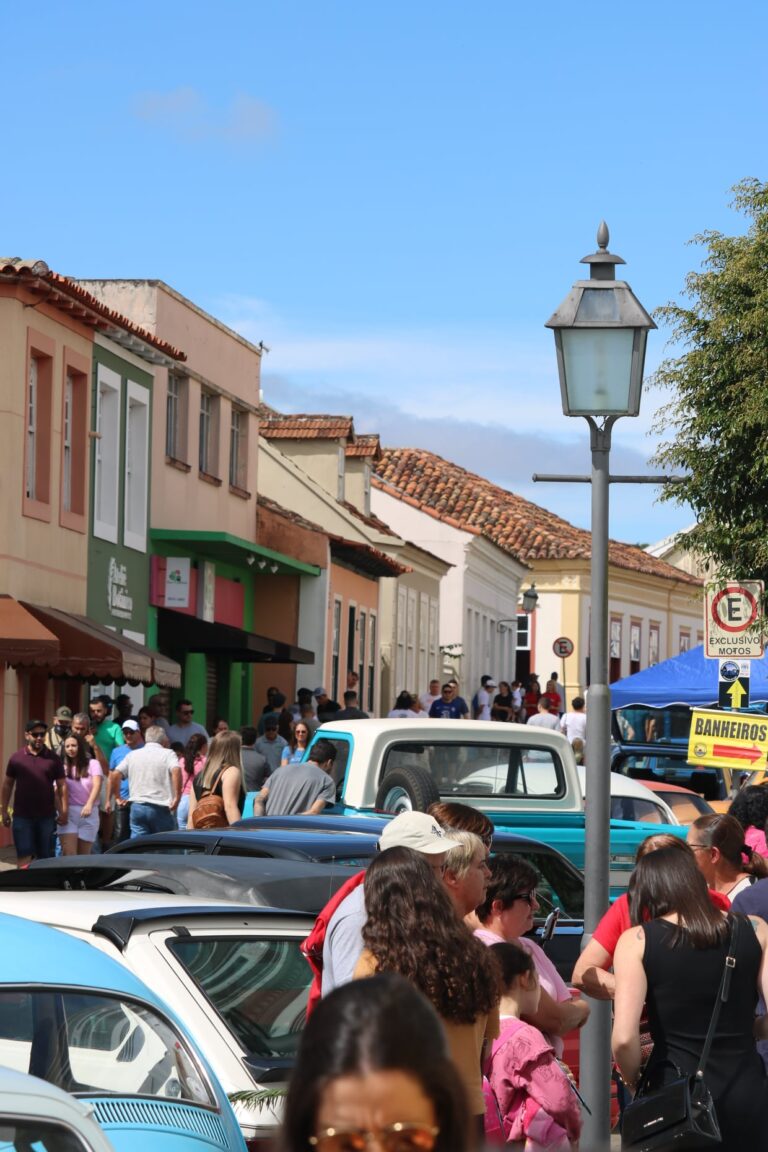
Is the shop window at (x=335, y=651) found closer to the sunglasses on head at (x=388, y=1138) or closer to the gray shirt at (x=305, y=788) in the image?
the gray shirt at (x=305, y=788)

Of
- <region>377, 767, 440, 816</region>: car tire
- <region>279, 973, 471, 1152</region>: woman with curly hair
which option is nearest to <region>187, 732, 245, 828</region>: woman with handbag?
<region>377, 767, 440, 816</region>: car tire

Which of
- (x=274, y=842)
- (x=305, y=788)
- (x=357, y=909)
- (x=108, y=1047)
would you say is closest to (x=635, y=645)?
(x=305, y=788)

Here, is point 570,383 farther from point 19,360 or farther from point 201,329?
point 201,329

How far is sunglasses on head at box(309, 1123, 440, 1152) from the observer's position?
222 centimetres

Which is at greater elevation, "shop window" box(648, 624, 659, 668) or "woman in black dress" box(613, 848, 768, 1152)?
"shop window" box(648, 624, 659, 668)

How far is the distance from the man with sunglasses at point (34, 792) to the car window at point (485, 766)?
5.54 m

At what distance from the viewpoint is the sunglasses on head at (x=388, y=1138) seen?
7.30ft

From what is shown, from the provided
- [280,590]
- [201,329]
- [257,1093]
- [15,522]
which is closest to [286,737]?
[15,522]

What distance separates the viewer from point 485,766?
1384 centimetres

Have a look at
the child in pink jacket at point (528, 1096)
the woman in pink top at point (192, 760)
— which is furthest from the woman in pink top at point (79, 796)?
the child in pink jacket at point (528, 1096)

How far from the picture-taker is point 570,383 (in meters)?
9.52

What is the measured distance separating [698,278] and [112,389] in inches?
366

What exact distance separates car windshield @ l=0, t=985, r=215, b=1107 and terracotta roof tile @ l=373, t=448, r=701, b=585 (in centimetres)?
5289

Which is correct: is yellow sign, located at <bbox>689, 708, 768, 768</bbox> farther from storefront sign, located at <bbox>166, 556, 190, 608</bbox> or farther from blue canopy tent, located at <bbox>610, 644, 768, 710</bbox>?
storefront sign, located at <bbox>166, 556, 190, 608</bbox>
